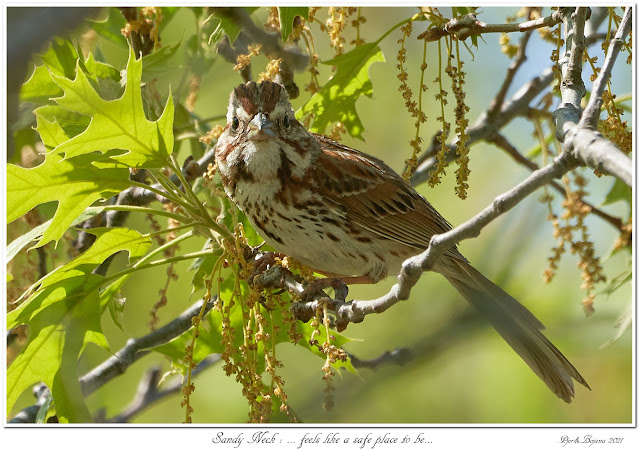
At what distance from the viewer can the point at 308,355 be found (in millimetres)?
3719

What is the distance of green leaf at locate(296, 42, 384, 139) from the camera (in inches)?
122

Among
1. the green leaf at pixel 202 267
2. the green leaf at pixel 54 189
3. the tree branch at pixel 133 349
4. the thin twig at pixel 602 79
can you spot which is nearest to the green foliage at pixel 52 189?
the green leaf at pixel 54 189

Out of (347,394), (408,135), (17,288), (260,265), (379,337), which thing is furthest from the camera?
(408,135)

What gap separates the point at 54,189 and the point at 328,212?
1018mm

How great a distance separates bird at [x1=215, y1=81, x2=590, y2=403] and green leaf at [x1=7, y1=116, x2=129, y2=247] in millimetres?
549

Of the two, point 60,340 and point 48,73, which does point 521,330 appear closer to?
point 60,340

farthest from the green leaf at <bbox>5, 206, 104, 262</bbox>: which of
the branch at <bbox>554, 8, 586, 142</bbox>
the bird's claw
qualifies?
the branch at <bbox>554, 8, 586, 142</bbox>

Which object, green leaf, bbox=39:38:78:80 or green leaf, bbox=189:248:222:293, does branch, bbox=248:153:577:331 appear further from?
green leaf, bbox=39:38:78:80

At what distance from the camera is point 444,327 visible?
238cm

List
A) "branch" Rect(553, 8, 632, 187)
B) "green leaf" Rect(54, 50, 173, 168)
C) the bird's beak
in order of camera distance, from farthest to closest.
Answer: the bird's beak, "green leaf" Rect(54, 50, 173, 168), "branch" Rect(553, 8, 632, 187)

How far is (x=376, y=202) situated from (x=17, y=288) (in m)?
1.49

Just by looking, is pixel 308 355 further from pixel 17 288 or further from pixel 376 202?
pixel 17 288

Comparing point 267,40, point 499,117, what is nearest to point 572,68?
point 267,40
